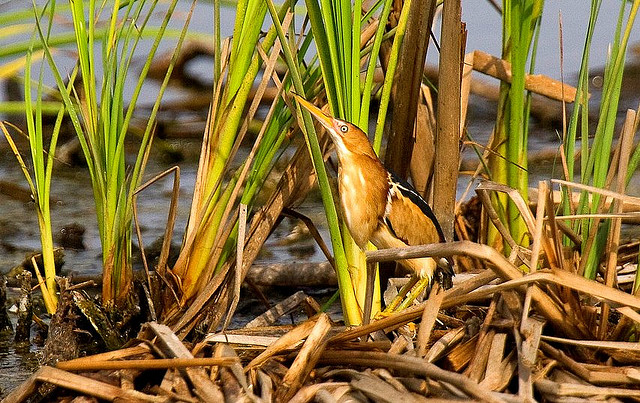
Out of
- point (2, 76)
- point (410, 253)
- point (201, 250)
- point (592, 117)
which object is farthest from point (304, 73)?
point (592, 117)

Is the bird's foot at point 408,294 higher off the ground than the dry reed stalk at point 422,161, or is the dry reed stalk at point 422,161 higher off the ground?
the dry reed stalk at point 422,161

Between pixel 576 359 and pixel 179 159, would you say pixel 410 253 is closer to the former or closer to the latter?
pixel 576 359

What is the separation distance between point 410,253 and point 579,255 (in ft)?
2.25

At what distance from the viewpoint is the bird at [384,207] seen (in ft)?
9.74

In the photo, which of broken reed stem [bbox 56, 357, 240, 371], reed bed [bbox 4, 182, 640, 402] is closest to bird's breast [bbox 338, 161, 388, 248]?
reed bed [bbox 4, 182, 640, 402]

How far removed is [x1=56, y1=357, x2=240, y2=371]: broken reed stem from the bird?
72cm

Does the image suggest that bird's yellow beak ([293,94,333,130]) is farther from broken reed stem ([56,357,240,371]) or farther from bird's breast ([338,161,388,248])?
broken reed stem ([56,357,240,371])

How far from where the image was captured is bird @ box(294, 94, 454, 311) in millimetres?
2969

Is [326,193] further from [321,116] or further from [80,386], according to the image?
[80,386]

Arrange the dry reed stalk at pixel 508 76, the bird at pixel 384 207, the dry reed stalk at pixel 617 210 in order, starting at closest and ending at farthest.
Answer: the dry reed stalk at pixel 617 210 → the bird at pixel 384 207 → the dry reed stalk at pixel 508 76

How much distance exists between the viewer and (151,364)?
2.35 meters

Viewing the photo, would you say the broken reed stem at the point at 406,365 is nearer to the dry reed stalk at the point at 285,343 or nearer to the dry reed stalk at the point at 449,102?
the dry reed stalk at the point at 285,343

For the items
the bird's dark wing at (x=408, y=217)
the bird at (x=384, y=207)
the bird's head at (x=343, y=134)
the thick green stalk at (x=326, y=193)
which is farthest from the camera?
the bird's dark wing at (x=408, y=217)

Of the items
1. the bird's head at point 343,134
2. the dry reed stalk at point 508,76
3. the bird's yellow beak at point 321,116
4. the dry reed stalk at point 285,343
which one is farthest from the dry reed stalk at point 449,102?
the dry reed stalk at point 285,343
